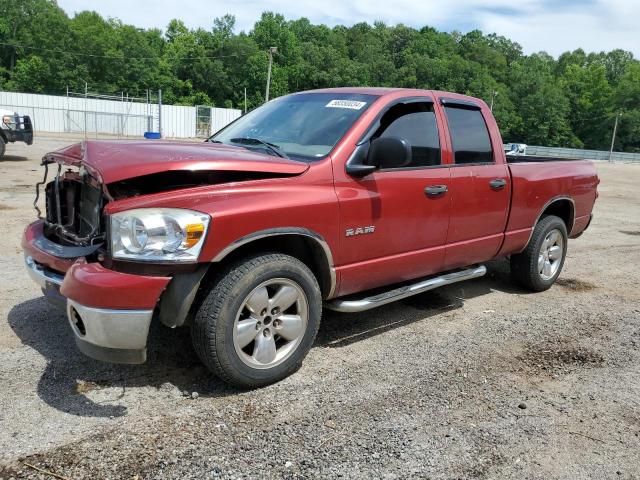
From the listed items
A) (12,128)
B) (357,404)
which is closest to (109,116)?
(12,128)

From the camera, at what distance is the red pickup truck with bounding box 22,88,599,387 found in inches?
118

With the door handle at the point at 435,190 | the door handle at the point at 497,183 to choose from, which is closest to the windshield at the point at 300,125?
the door handle at the point at 435,190

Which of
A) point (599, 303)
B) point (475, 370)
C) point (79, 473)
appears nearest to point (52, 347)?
point (79, 473)

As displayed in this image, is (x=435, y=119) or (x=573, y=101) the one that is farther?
(x=573, y=101)

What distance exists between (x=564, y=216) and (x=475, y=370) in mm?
2985

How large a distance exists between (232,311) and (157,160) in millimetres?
949

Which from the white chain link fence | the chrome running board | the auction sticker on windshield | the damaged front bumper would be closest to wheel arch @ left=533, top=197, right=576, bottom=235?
the chrome running board

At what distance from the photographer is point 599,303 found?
5.66m

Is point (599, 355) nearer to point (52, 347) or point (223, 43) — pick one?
point (52, 347)

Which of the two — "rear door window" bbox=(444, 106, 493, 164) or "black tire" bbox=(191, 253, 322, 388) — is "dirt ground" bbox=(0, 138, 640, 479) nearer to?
"black tire" bbox=(191, 253, 322, 388)

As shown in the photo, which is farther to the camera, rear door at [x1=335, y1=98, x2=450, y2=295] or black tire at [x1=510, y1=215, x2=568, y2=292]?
black tire at [x1=510, y1=215, x2=568, y2=292]

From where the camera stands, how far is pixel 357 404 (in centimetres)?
335

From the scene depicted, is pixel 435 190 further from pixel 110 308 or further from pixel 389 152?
pixel 110 308

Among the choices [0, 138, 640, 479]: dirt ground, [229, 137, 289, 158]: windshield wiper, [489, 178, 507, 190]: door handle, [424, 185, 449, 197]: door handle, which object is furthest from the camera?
[489, 178, 507, 190]: door handle
